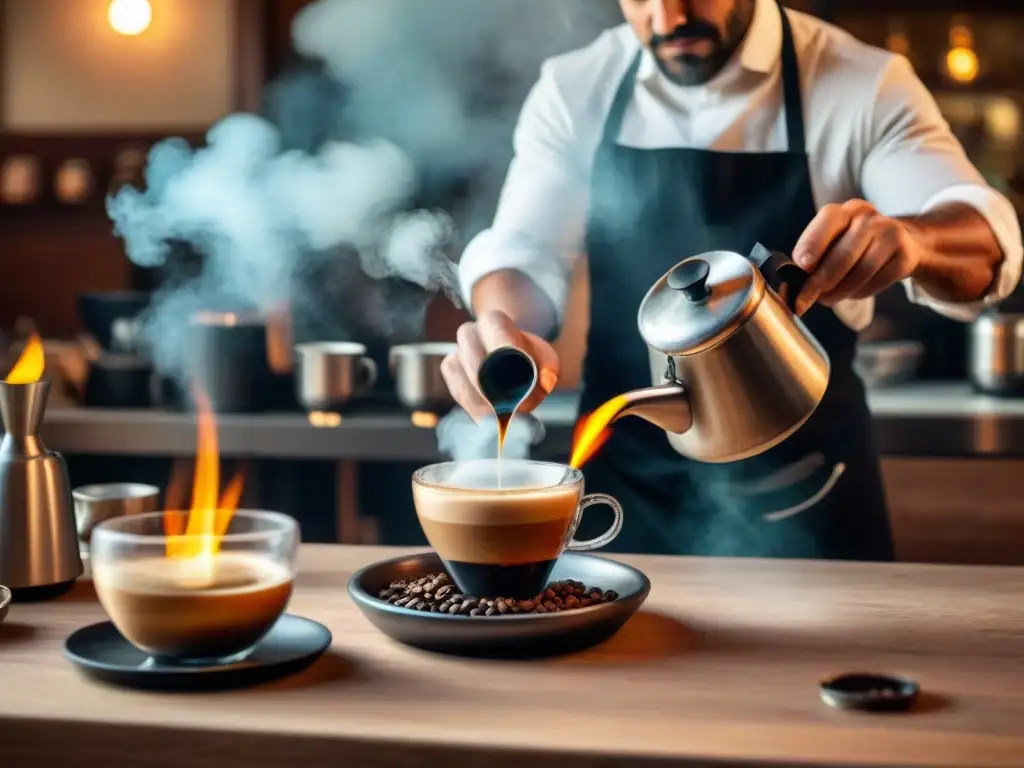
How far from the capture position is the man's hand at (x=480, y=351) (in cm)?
147

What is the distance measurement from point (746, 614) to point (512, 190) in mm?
1170

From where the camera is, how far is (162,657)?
1.05 meters

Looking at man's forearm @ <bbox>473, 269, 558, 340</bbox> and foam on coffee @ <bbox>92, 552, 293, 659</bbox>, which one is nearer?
foam on coffee @ <bbox>92, 552, 293, 659</bbox>

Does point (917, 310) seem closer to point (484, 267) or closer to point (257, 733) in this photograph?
point (484, 267)

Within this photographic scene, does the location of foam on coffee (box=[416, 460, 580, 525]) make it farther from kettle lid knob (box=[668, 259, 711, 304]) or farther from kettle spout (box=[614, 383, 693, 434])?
kettle lid knob (box=[668, 259, 711, 304])

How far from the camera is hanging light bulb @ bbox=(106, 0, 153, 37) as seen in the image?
11.9 feet

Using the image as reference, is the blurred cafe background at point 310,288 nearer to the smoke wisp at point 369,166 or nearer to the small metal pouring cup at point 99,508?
the smoke wisp at point 369,166

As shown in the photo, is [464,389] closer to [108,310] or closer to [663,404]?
[663,404]

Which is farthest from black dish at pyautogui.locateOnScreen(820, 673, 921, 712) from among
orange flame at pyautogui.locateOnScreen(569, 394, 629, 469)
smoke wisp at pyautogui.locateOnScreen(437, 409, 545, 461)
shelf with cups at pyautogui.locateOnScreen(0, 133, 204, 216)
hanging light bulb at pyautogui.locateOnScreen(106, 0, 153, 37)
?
shelf with cups at pyautogui.locateOnScreen(0, 133, 204, 216)

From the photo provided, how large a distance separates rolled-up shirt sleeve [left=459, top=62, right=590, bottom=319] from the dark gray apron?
4cm

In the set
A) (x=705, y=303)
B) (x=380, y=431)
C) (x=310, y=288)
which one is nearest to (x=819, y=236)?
(x=705, y=303)

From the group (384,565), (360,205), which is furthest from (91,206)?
(384,565)

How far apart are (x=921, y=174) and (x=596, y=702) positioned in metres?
1.30

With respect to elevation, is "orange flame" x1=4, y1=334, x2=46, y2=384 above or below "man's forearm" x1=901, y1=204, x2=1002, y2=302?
below
